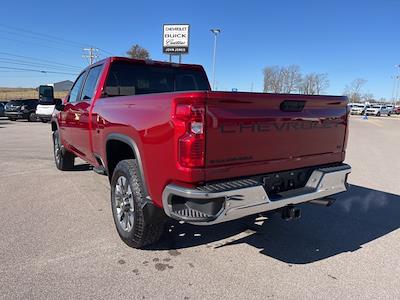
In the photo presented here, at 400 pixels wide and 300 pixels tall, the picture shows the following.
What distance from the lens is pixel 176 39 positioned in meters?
38.9

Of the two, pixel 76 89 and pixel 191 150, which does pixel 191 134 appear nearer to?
pixel 191 150

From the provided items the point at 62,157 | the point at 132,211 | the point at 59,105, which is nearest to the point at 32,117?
the point at 62,157

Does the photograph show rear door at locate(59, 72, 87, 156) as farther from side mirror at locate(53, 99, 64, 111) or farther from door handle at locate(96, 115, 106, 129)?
door handle at locate(96, 115, 106, 129)

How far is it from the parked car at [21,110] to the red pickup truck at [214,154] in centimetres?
2344

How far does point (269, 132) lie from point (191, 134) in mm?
831

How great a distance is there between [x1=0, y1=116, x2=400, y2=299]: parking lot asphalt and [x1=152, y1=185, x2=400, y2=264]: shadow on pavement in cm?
1

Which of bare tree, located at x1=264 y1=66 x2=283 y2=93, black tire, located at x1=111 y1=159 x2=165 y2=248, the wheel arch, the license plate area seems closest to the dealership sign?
bare tree, located at x1=264 y1=66 x2=283 y2=93

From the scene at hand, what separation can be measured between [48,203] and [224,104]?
12.0ft

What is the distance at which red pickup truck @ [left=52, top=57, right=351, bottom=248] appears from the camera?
2.91 meters

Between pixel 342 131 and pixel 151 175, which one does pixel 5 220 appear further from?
pixel 342 131

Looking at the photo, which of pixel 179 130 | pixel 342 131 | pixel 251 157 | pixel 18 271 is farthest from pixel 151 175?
pixel 342 131

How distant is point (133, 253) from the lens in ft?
12.5

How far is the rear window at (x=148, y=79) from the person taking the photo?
5051 mm

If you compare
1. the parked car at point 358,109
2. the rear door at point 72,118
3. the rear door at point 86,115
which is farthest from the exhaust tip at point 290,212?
the parked car at point 358,109
